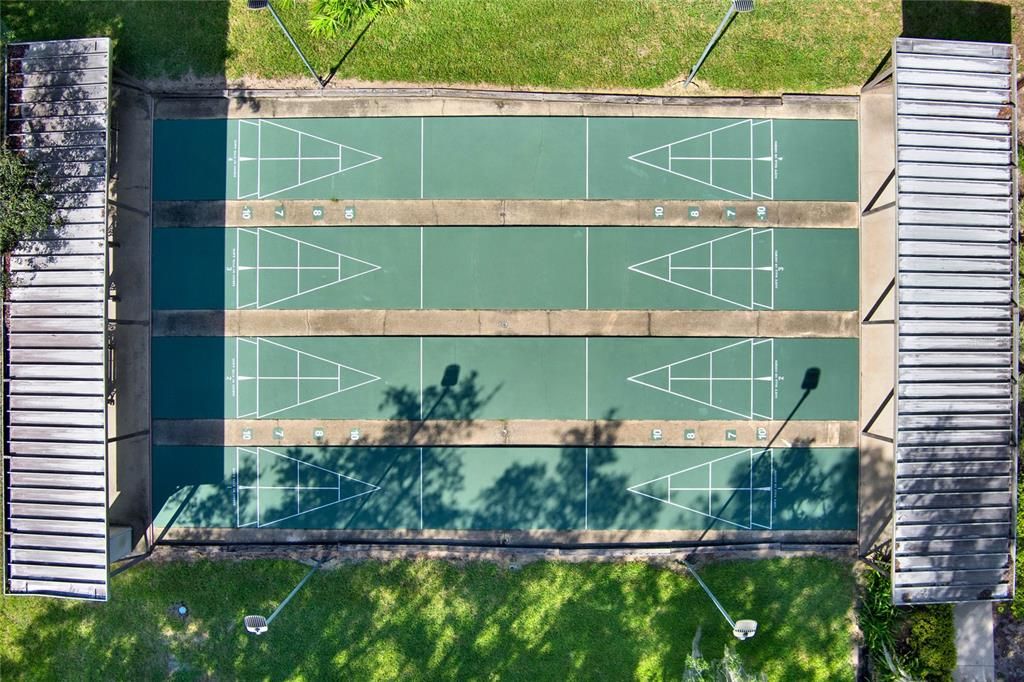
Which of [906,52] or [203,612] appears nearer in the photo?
[906,52]

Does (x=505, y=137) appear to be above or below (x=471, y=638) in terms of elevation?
above

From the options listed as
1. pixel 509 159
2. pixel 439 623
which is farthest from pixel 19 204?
pixel 439 623

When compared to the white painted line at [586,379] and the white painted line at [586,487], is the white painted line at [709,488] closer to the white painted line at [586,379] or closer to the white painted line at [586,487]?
the white painted line at [586,487]

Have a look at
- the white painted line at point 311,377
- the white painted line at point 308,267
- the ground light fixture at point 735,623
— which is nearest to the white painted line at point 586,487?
the ground light fixture at point 735,623

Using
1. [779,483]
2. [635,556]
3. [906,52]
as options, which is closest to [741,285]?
[779,483]

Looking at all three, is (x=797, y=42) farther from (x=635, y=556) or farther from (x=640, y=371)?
(x=635, y=556)

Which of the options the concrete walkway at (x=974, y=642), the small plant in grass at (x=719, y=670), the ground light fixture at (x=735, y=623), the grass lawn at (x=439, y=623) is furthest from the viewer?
the grass lawn at (x=439, y=623)

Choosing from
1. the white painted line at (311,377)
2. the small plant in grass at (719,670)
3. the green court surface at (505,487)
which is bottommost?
the small plant in grass at (719,670)
